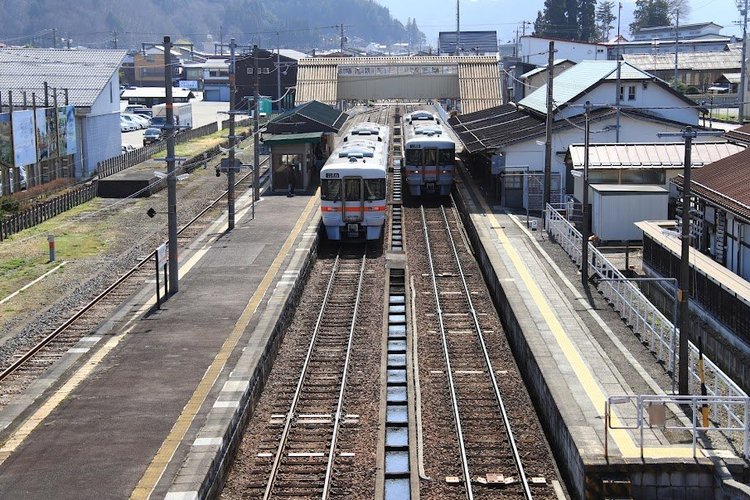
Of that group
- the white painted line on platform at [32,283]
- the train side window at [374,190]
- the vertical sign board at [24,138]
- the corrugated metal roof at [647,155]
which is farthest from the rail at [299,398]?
the vertical sign board at [24,138]

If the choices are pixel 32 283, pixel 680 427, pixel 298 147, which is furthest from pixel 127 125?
pixel 680 427

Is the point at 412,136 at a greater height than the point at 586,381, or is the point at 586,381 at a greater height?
the point at 412,136

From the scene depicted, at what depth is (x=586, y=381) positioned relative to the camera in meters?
16.1

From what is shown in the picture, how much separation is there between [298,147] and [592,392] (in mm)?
22087

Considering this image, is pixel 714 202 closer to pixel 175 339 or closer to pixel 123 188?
pixel 175 339

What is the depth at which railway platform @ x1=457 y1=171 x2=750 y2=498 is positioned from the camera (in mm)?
12609

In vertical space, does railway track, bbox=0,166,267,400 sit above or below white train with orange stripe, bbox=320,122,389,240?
below

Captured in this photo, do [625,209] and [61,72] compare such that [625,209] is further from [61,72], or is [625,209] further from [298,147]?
[61,72]

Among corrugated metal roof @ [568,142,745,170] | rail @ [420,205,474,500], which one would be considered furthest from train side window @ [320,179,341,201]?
corrugated metal roof @ [568,142,745,170]

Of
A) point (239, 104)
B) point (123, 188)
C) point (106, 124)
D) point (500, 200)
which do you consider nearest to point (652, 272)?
point (500, 200)

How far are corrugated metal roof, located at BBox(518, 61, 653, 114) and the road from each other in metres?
15.9

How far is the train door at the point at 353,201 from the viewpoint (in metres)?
28.5

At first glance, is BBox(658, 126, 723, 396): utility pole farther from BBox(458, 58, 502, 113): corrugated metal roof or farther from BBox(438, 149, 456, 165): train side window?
BBox(458, 58, 502, 113): corrugated metal roof

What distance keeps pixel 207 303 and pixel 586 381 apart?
8.22 meters
